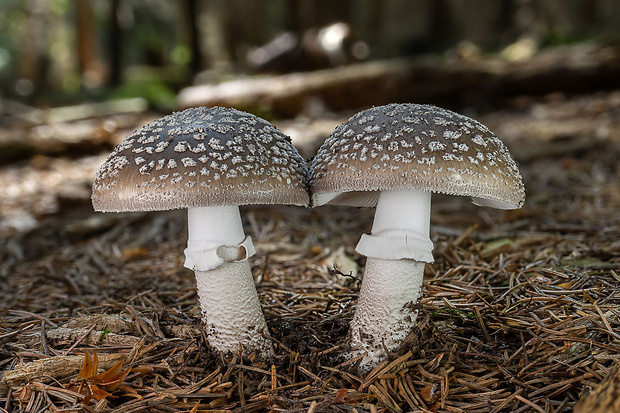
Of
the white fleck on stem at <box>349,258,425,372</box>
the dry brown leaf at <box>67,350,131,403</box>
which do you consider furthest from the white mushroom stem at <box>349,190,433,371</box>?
the dry brown leaf at <box>67,350,131,403</box>

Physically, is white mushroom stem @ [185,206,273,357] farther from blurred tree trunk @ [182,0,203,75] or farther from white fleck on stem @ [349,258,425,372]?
blurred tree trunk @ [182,0,203,75]

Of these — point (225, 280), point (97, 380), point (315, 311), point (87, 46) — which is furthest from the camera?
point (87, 46)

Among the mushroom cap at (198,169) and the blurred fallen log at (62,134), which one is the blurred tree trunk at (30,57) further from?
the mushroom cap at (198,169)

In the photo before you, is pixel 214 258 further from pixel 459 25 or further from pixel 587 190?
pixel 459 25

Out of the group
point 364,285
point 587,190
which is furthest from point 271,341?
point 587,190

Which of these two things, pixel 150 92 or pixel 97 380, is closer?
pixel 97 380

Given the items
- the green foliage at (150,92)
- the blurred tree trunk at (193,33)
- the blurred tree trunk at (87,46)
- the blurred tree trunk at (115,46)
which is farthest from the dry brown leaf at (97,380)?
the blurred tree trunk at (87,46)

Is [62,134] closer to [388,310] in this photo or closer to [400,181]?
[388,310]

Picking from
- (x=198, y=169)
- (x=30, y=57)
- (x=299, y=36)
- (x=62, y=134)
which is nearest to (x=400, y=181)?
(x=198, y=169)
